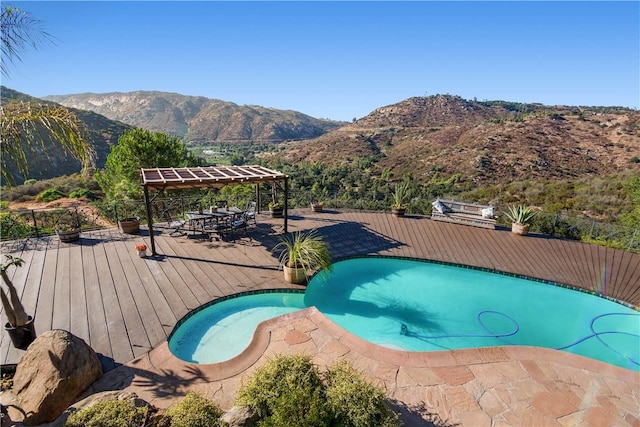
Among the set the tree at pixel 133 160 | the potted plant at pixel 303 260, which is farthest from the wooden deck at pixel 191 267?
the tree at pixel 133 160

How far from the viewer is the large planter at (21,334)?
4.47 m

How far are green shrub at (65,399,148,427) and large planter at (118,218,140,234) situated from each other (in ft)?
26.1

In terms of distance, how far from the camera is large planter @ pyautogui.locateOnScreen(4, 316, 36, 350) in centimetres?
447

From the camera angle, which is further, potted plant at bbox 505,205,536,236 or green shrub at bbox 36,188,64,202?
green shrub at bbox 36,188,64,202

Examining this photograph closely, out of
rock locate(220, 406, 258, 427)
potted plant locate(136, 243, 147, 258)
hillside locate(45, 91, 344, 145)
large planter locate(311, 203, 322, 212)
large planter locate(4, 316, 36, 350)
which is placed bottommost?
large planter locate(4, 316, 36, 350)

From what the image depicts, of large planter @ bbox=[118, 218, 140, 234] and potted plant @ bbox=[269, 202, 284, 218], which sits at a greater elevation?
potted plant @ bbox=[269, 202, 284, 218]

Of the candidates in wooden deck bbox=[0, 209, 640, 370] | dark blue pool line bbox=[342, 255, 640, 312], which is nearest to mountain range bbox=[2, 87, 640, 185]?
wooden deck bbox=[0, 209, 640, 370]

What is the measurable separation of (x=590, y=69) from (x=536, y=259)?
27140 mm

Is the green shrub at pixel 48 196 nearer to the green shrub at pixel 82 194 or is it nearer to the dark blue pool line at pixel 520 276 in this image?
the green shrub at pixel 82 194

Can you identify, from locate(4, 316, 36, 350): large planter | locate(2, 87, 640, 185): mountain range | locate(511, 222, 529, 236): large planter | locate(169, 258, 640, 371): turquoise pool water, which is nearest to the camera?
locate(4, 316, 36, 350): large planter

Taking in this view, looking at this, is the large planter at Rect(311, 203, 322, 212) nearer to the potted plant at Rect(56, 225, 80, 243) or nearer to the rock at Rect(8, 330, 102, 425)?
the potted plant at Rect(56, 225, 80, 243)

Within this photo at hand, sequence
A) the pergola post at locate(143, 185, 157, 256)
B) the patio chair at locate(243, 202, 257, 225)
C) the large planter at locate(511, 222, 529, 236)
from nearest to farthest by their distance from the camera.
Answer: the pergola post at locate(143, 185, 157, 256)
the patio chair at locate(243, 202, 257, 225)
the large planter at locate(511, 222, 529, 236)

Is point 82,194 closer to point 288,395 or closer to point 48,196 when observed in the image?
point 48,196

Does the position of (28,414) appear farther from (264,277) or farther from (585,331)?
(585,331)
